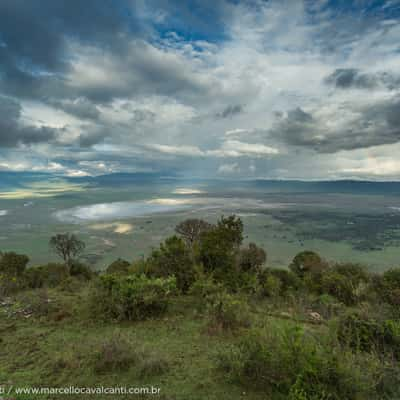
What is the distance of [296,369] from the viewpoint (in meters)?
4.56

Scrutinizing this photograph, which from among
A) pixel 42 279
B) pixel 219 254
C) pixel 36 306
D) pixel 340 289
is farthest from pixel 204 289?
pixel 42 279

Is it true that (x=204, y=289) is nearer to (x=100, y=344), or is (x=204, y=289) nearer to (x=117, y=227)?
(x=100, y=344)

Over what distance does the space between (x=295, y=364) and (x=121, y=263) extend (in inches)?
1064

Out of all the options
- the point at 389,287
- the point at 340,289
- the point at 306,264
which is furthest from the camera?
the point at 306,264

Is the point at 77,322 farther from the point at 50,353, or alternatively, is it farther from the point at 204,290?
the point at 204,290

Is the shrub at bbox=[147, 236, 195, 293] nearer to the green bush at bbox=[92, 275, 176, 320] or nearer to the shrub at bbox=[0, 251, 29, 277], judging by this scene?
the green bush at bbox=[92, 275, 176, 320]

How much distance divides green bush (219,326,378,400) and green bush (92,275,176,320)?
4.25m

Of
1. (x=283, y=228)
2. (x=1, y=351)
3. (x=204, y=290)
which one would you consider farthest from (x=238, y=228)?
(x=283, y=228)

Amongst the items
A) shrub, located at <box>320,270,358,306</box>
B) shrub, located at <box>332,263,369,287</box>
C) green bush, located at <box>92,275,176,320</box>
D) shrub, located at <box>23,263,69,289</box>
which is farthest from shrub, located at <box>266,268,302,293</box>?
shrub, located at <box>23,263,69,289</box>

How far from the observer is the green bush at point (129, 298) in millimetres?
8680

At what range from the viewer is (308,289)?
814 inches

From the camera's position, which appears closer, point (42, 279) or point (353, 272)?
point (42, 279)

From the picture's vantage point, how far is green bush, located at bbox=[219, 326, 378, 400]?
4.21 meters

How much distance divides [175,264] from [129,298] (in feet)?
16.4
